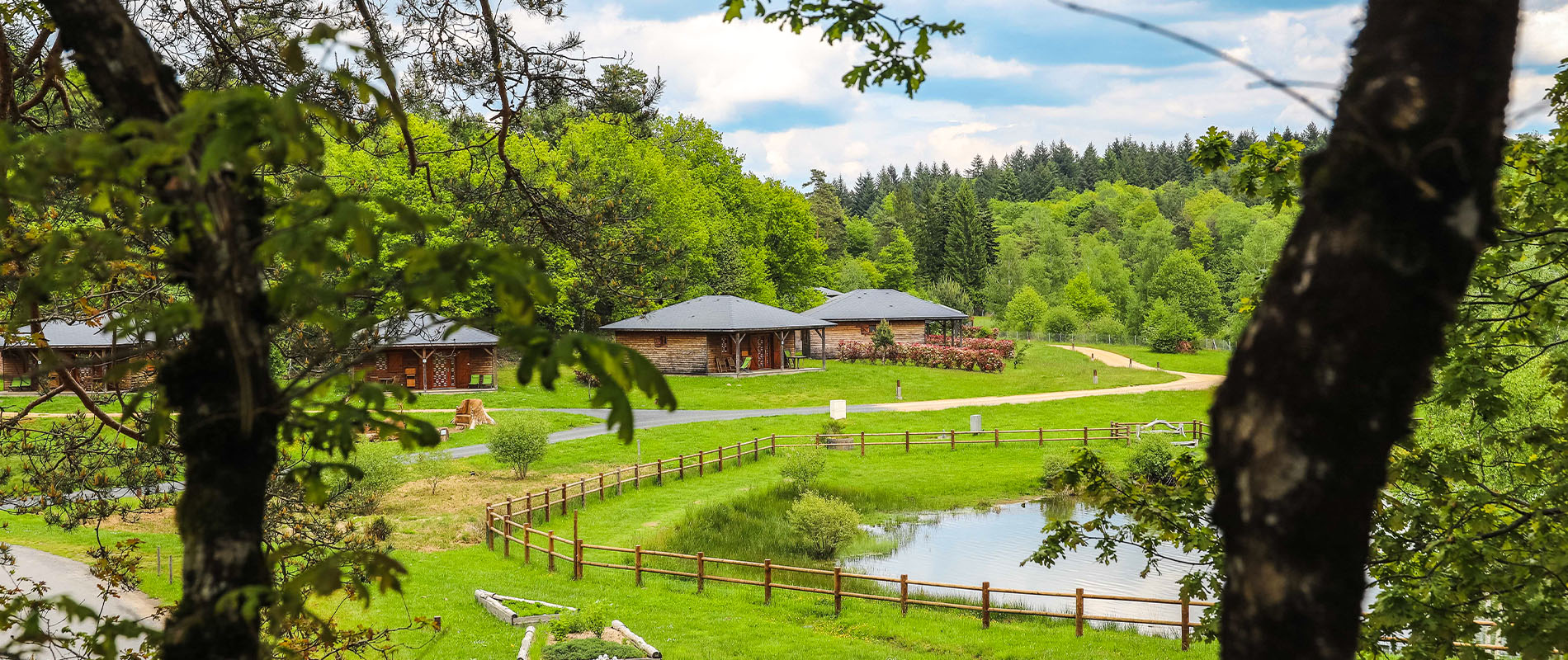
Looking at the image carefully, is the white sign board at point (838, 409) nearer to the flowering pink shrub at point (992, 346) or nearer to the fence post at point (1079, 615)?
the flowering pink shrub at point (992, 346)

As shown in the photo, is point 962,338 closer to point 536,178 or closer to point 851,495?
point 851,495

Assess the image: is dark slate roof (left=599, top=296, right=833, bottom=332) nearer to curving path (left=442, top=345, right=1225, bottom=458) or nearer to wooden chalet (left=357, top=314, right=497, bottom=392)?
curving path (left=442, top=345, right=1225, bottom=458)

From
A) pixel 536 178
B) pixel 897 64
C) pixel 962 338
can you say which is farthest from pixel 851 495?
pixel 962 338

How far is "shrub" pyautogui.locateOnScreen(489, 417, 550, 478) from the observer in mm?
24391

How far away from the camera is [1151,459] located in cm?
2434

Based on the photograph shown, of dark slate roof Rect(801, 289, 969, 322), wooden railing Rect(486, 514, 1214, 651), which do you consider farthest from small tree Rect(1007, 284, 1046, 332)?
wooden railing Rect(486, 514, 1214, 651)

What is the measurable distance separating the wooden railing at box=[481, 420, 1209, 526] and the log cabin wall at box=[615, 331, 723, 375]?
1349 cm

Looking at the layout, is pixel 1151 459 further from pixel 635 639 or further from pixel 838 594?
pixel 635 639

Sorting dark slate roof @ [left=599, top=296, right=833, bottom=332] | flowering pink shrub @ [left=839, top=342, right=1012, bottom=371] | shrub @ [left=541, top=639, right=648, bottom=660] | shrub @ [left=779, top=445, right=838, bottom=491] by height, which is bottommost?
shrub @ [left=541, top=639, right=648, bottom=660]

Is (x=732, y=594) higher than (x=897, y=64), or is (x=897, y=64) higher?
(x=897, y=64)

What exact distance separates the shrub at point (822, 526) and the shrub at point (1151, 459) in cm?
775

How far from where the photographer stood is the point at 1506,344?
7.11 m

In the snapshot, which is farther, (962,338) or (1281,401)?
(962,338)

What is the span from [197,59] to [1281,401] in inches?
313
